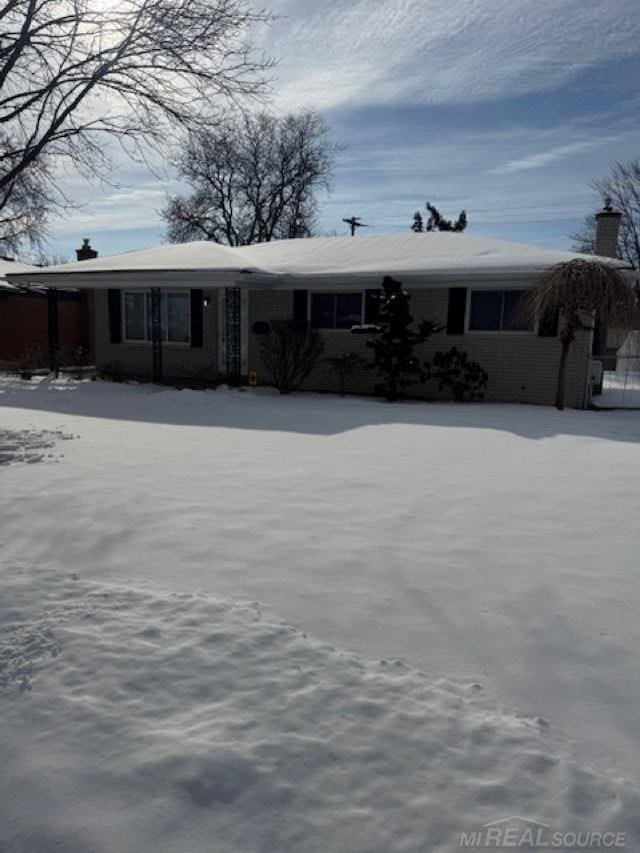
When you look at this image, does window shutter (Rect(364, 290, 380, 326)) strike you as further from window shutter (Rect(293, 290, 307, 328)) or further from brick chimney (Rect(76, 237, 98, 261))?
brick chimney (Rect(76, 237, 98, 261))

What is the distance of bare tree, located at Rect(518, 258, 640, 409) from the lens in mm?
11562

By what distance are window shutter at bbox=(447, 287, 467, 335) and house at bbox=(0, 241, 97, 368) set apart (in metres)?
12.0

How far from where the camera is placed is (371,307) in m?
14.7

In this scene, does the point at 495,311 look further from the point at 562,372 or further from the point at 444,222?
the point at 444,222

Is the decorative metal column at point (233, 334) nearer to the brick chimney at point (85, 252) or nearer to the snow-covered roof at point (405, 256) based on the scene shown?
the snow-covered roof at point (405, 256)

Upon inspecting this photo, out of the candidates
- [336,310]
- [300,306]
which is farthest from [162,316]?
[336,310]

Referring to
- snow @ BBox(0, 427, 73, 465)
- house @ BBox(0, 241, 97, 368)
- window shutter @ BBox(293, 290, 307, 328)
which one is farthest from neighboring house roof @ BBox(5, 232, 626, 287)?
snow @ BBox(0, 427, 73, 465)

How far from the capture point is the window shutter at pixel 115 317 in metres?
17.7

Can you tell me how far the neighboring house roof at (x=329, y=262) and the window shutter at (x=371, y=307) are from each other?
0.51m

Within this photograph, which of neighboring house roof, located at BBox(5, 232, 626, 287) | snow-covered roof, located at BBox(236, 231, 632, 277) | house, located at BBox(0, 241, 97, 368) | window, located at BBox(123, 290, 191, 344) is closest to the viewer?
snow-covered roof, located at BBox(236, 231, 632, 277)

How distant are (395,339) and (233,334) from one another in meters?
3.94

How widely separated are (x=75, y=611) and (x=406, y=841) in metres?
2.15

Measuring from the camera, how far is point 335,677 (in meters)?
2.85

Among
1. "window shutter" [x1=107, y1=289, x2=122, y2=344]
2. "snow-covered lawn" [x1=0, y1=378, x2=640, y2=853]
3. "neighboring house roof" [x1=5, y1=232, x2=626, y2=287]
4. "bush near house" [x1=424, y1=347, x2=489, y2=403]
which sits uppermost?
"neighboring house roof" [x1=5, y1=232, x2=626, y2=287]
